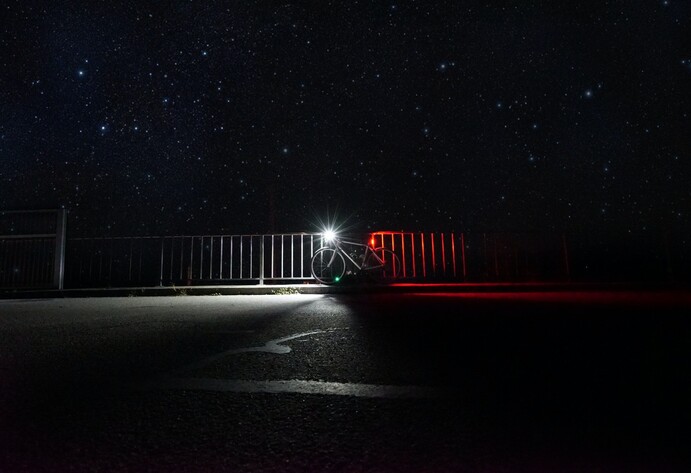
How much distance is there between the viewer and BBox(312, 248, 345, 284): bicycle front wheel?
30.1 feet

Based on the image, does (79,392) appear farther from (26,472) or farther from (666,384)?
(666,384)

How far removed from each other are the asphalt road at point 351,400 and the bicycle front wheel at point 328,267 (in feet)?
19.0

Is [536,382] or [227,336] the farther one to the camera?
[227,336]

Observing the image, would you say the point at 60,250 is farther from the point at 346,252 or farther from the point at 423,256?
the point at 423,256

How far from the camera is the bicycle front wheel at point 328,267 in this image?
30.1ft

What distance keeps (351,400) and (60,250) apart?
1022 centimetres

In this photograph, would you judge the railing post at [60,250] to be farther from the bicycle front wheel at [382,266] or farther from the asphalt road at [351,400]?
the bicycle front wheel at [382,266]

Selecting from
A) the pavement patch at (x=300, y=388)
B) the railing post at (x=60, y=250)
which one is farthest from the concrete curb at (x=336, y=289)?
the pavement patch at (x=300, y=388)

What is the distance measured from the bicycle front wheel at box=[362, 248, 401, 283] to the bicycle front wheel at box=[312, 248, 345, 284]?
0.67 meters

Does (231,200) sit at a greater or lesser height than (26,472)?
greater

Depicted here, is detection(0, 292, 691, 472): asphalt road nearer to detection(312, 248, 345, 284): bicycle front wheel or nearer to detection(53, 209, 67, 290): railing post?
detection(312, 248, 345, 284): bicycle front wheel

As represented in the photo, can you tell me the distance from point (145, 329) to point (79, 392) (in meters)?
1.97

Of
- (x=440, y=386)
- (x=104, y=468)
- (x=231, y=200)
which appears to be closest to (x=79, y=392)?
(x=104, y=468)

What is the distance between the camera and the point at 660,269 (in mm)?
9250
